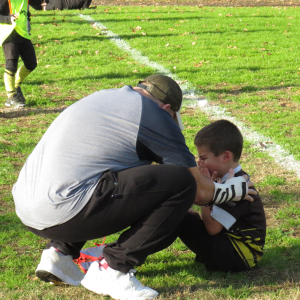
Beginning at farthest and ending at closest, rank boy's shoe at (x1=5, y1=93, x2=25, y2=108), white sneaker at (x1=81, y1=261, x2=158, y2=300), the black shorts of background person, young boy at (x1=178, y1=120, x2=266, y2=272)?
→ the black shorts of background person
boy's shoe at (x1=5, y1=93, x2=25, y2=108)
young boy at (x1=178, y1=120, x2=266, y2=272)
white sneaker at (x1=81, y1=261, x2=158, y2=300)

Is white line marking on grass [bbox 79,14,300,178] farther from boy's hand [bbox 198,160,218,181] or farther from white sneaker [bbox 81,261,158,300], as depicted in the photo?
white sneaker [bbox 81,261,158,300]

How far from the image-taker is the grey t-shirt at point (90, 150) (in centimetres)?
239

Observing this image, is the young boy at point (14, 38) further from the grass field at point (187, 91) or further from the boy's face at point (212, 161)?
the boy's face at point (212, 161)

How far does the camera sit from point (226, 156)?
299cm

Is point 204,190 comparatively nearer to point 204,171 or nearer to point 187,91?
point 204,171

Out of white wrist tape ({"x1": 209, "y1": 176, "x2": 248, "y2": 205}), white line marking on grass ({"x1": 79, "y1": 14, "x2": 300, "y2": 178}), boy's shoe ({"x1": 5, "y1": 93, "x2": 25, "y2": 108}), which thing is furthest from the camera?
boy's shoe ({"x1": 5, "y1": 93, "x2": 25, "y2": 108})

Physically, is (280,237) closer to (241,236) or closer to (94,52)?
(241,236)

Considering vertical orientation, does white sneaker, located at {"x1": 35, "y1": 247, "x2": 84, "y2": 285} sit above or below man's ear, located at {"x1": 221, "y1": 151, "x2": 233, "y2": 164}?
below

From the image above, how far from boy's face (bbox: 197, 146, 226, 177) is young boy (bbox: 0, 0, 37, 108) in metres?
4.65

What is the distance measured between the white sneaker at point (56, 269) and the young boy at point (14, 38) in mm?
4771

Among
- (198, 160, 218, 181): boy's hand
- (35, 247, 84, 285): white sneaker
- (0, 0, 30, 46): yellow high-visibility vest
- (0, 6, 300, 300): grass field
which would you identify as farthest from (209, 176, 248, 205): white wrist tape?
(0, 0, 30, 46): yellow high-visibility vest

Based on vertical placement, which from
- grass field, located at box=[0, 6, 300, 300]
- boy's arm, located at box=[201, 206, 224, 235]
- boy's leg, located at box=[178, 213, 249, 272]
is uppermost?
boy's arm, located at box=[201, 206, 224, 235]

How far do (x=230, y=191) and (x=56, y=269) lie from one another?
114cm

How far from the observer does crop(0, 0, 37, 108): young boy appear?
6633mm
